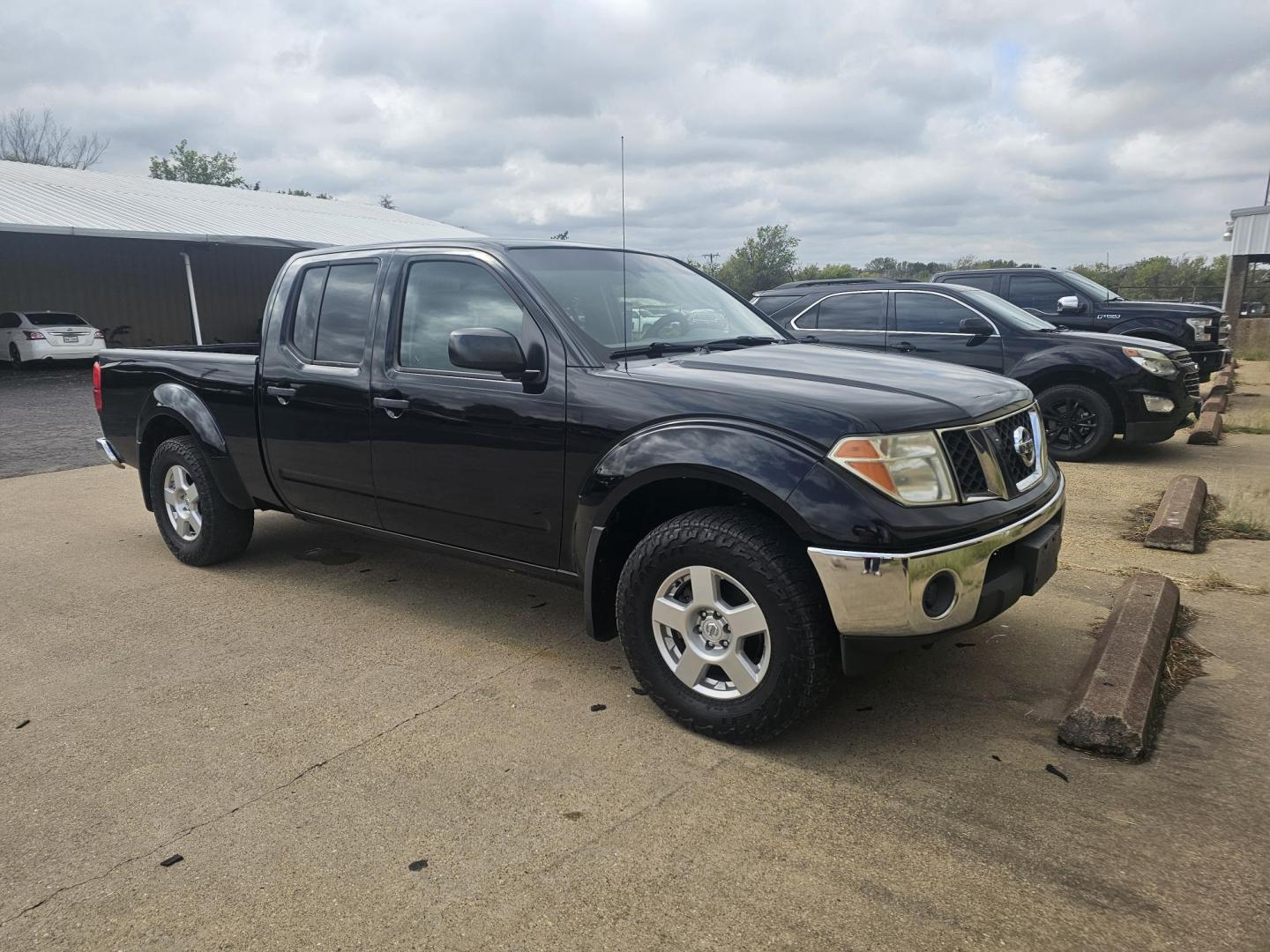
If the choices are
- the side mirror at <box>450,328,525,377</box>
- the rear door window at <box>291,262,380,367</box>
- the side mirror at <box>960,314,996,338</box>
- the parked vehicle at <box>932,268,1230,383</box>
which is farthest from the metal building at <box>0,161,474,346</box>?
the side mirror at <box>450,328,525,377</box>

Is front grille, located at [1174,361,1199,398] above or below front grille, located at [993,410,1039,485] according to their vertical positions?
below

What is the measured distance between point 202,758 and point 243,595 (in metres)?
1.87

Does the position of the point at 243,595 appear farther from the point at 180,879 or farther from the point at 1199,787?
the point at 1199,787

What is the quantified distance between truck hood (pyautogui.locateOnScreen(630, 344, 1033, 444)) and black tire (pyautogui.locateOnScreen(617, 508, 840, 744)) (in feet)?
1.24

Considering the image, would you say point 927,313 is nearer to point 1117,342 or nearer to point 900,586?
point 1117,342

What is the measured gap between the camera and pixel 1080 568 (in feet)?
16.7

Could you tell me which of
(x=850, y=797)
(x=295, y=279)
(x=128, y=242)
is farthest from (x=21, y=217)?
(x=850, y=797)

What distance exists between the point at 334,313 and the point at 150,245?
2781 centimetres

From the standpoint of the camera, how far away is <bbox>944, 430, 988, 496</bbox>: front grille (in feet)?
10.0

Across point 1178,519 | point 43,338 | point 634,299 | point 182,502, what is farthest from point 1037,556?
point 43,338

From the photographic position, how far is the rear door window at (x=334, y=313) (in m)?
4.41

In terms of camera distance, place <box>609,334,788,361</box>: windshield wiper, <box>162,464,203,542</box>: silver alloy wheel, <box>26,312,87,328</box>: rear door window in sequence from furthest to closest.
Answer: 1. <box>26,312,87,328</box>: rear door window
2. <box>162,464,203,542</box>: silver alloy wheel
3. <box>609,334,788,361</box>: windshield wiper

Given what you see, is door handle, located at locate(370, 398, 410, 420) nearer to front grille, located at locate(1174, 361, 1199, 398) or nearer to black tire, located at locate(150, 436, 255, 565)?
black tire, located at locate(150, 436, 255, 565)

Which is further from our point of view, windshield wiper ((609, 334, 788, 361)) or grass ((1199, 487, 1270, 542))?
grass ((1199, 487, 1270, 542))
